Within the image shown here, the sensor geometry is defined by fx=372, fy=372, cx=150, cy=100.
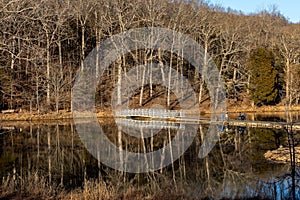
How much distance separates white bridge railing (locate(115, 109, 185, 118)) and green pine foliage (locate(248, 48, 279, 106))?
12015 millimetres

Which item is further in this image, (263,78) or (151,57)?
(263,78)

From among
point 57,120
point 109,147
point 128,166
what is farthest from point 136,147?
point 57,120

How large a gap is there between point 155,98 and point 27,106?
1386 centimetres

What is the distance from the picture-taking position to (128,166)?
15641 millimetres

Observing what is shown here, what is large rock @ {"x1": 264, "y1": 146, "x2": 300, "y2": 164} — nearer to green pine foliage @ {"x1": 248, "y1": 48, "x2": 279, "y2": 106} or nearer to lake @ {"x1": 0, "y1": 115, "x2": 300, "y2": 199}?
lake @ {"x1": 0, "y1": 115, "x2": 300, "y2": 199}

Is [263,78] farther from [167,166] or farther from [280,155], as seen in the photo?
[167,166]

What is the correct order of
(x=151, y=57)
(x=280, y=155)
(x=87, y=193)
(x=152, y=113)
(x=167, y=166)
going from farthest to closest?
(x=151, y=57) → (x=152, y=113) → (x=280, y=155) → (x=167, y=166) → (x=87, y=193)

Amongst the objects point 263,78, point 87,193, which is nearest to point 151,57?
point 263,78

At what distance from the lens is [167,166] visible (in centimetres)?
1569

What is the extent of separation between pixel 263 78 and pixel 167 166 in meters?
30.3

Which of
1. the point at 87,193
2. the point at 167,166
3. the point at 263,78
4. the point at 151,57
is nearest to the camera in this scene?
the point at 87,193

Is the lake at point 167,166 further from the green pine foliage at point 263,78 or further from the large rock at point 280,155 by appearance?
the green pine foliage at point 263,78

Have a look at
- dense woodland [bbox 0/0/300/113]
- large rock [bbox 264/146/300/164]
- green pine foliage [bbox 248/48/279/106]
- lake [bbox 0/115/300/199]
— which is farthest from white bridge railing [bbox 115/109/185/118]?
large rock [bbox 264/146/300/164]

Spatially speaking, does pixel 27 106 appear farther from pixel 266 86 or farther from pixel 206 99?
pixel 266 86
